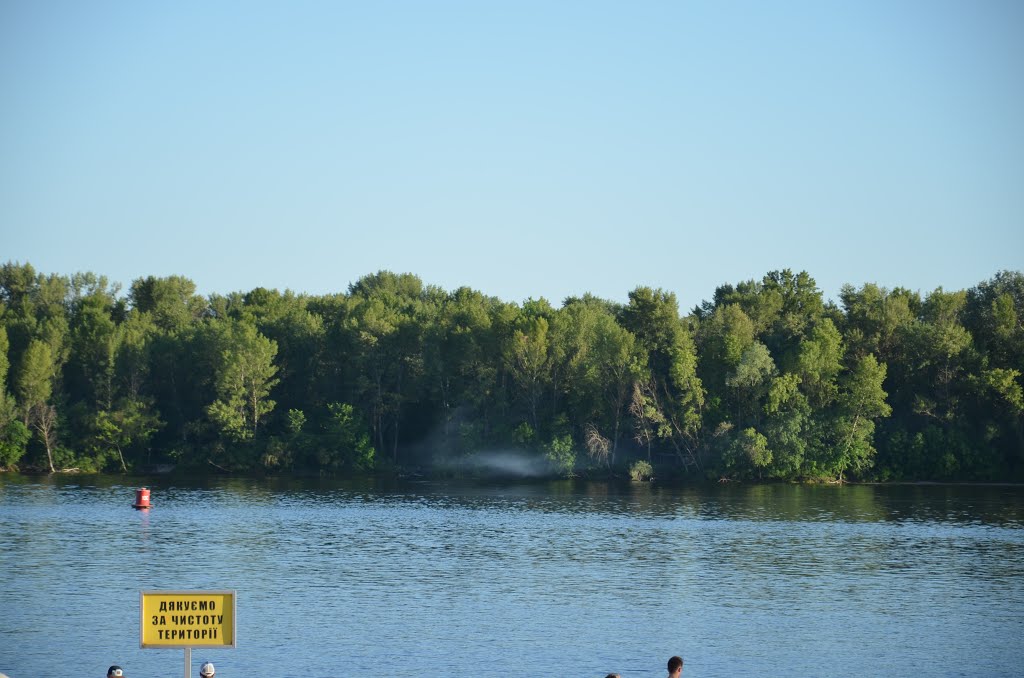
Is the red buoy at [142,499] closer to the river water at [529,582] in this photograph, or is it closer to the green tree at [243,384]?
the river water at [529,582]

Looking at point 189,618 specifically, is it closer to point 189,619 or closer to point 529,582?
point 189,619

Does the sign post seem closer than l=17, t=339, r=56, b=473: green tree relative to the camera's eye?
Yes

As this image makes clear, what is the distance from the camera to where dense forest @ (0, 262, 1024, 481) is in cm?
11319

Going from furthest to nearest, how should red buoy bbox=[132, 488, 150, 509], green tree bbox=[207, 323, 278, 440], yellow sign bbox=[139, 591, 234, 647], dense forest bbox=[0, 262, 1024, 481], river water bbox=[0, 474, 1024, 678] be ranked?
green tree bbox=[207, 323, 278, 440], dense forest bbox=[0, 262, 1024, 481], red buoy bbox=[132, 488, 150, 509], river water bbox=[0, 474, 1024, 678], yellow sign bbox=[139, 591, 234, 647]

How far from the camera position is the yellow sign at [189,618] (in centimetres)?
2353

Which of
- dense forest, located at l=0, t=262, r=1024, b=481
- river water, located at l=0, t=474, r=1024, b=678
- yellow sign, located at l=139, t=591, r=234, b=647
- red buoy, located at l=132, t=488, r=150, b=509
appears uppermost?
dense forest, located at l=0, t=262, r=1024, b=481

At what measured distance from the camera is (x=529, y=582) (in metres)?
59.2

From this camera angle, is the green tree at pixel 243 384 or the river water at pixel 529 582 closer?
the river water at pixel 529 582

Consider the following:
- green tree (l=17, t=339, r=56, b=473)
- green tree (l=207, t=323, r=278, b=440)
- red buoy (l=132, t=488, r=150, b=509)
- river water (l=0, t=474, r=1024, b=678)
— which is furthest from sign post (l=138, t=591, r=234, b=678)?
green tree (l=17, t=339, r=56, b=473)

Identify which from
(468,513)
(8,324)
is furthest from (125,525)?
(8,324)

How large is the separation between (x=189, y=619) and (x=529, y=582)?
36698 millimetres

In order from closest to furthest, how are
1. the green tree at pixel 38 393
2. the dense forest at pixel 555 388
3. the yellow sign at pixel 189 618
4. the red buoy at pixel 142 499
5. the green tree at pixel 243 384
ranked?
1. the yellow sign at pixel 189 618
2. the red buoy at pixel 142 499
3. the dense forest at pixel 555 388
4. the green tree at pixel 38 393
5. the green tree at pixel 243 384

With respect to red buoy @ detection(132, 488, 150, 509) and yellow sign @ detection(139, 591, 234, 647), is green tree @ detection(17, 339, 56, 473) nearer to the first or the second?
red buoy @ detection(132, 488, 150, 509)

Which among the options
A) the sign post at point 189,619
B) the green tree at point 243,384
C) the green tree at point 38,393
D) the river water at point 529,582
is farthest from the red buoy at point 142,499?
the sign post at point 189,619
